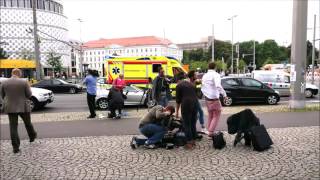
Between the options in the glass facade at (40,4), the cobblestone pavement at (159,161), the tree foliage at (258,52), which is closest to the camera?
the cobblestone pavement at (159,161)

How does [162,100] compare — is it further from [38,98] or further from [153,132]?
[38,98]

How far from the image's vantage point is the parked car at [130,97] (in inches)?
594

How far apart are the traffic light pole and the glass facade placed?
80566 mm

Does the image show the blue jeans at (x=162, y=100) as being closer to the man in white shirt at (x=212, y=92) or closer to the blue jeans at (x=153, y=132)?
the man in white shirt at (x=212, y=92)

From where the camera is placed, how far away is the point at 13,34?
82.3 metres

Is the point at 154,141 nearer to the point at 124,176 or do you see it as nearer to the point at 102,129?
the point at 124,176

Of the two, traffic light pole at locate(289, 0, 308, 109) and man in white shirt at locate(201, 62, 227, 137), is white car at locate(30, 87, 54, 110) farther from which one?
traffic light pole at locate(289, 0, 308, 109)

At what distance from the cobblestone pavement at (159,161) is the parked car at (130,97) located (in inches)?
278

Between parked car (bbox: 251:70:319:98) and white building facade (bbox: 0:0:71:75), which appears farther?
white building facade (bbox: 0:0:71:75)

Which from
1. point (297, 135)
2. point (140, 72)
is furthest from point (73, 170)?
point (140, 72)

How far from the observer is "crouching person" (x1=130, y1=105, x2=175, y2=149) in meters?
7.14

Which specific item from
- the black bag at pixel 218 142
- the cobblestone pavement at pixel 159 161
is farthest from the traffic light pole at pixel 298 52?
the black bag at pixel 218 142

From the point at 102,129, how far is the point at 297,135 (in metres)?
5.17

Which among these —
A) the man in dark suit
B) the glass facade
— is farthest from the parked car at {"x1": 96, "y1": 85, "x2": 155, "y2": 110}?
the glass facade
